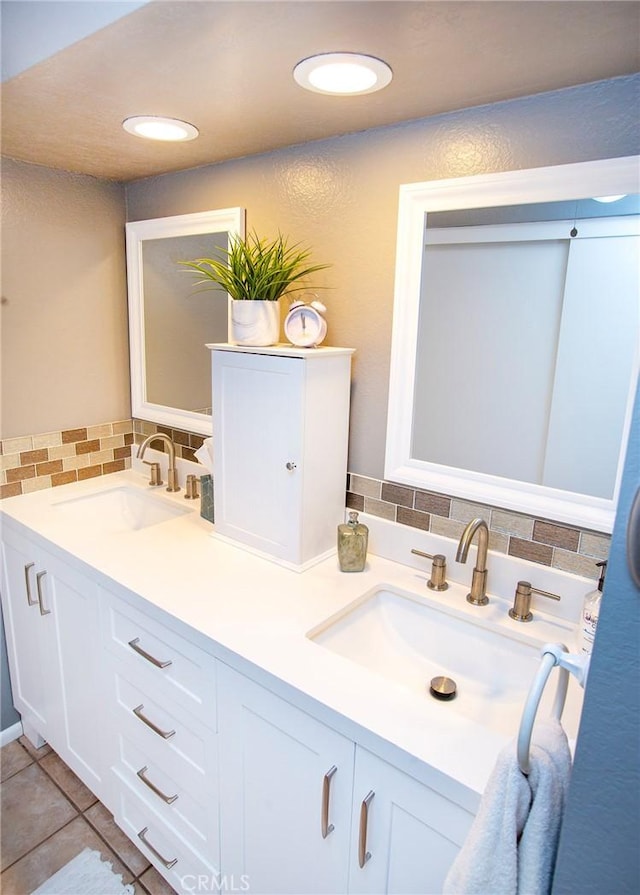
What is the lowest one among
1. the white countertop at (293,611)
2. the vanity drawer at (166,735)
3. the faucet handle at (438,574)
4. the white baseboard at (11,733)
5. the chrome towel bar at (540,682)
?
the white baseboard at (11,733)

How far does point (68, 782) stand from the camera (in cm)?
194

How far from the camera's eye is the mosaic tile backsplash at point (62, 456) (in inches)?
75.9

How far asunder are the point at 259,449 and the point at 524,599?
785mm

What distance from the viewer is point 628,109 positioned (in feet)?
3.47

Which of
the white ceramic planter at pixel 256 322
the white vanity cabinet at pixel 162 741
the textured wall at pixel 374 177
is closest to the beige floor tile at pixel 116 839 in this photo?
the white vanity cabinet at pixel 162 741

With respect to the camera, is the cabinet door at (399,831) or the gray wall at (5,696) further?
the gray wall at (5,696)

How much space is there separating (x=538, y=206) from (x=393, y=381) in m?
0.54

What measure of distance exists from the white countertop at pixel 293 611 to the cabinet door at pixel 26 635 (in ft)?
0.47

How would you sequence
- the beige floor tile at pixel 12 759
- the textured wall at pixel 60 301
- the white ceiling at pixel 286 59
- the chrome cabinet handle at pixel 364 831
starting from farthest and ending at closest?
the beige floor tile at pixel 12 759 → the textured wall at pixel 60 301 → the chrome cabinet handle at pixel 364 831 → the white ceiling at pixel 286 59

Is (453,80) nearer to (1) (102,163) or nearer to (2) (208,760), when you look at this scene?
(1) (102,163)

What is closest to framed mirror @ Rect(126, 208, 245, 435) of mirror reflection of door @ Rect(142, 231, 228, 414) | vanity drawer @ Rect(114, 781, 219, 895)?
mirror reflection of door @ Rect(142, 231, 228, 414)

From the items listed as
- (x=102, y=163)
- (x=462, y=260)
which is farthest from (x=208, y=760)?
(x=102, y=163)

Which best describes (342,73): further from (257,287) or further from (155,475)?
(155,475)

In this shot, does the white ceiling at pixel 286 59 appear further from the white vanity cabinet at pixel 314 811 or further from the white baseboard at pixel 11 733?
the white baseboard at pixel 11 733
